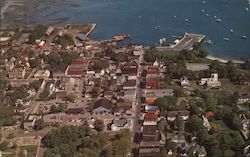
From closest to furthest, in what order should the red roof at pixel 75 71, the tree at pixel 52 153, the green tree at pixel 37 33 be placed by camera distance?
the tree at pixel 52 153 < the red roof at pixel 75 71 < the green tree at pixel 37 33

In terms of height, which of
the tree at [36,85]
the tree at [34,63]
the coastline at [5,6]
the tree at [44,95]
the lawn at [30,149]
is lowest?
the lawn at [30,149]

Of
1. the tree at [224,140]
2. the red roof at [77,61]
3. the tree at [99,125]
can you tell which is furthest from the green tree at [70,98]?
the tree at [224,140]

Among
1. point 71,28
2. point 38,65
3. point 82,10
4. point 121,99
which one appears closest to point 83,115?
point 121,99

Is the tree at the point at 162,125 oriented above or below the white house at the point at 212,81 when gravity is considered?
below

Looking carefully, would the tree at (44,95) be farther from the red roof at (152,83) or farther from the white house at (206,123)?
the white house at (206,123)

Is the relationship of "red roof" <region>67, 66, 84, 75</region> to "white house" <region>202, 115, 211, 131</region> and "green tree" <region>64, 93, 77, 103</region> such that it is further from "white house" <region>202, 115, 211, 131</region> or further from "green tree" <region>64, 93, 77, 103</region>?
"white house" <region>202, 115, 211, 131</region>

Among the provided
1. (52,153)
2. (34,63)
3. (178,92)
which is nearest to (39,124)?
(52,153)
